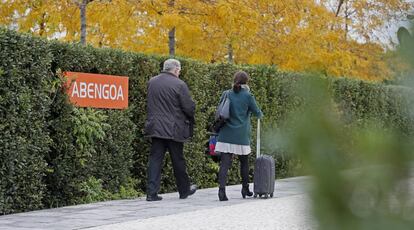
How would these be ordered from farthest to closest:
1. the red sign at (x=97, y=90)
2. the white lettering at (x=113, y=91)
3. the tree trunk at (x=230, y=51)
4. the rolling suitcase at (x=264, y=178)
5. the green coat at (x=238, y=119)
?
1. the tree trunk at (x=230, y=51)
2. the rolling suitcase at (x=264, y=178)
3. the green coat at (x=238, y=119)
4. the white lettering at (x=113, y=91)
5. the red sign at (x=97, y=90)

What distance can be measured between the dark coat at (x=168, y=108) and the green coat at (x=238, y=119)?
546 mm

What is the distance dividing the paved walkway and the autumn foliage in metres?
5.97

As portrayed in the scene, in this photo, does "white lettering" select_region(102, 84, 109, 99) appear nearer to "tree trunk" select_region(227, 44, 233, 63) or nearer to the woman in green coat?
the woman in green coat

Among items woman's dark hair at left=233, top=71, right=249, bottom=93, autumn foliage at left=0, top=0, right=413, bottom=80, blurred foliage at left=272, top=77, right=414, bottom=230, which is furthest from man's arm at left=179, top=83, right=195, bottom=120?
blurred foliage at left=272, top=77, right=414, bottom=230

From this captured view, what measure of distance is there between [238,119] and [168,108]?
3.08 ft

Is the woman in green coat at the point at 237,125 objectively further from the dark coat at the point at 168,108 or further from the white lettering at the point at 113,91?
the white lettering at the point at 113,91

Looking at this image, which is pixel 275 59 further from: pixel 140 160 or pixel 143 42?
pixel 140 160

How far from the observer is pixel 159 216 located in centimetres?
862

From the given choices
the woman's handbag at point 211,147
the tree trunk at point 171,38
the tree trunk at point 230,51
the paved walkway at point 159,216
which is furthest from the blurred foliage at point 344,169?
the tree trunk at point 230,51

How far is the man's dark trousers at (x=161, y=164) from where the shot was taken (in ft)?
33.9

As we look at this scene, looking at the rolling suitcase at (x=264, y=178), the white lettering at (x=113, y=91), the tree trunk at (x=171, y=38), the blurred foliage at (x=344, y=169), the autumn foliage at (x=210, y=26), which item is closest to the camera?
the blurred foliage at (x=344, y=169)

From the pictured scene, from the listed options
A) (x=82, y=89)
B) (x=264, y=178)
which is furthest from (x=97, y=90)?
(x=264, y=178)

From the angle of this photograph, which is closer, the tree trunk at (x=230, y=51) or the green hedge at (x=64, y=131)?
the green hedge at (x=64, y=131)

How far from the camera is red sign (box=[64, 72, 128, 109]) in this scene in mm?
9930
